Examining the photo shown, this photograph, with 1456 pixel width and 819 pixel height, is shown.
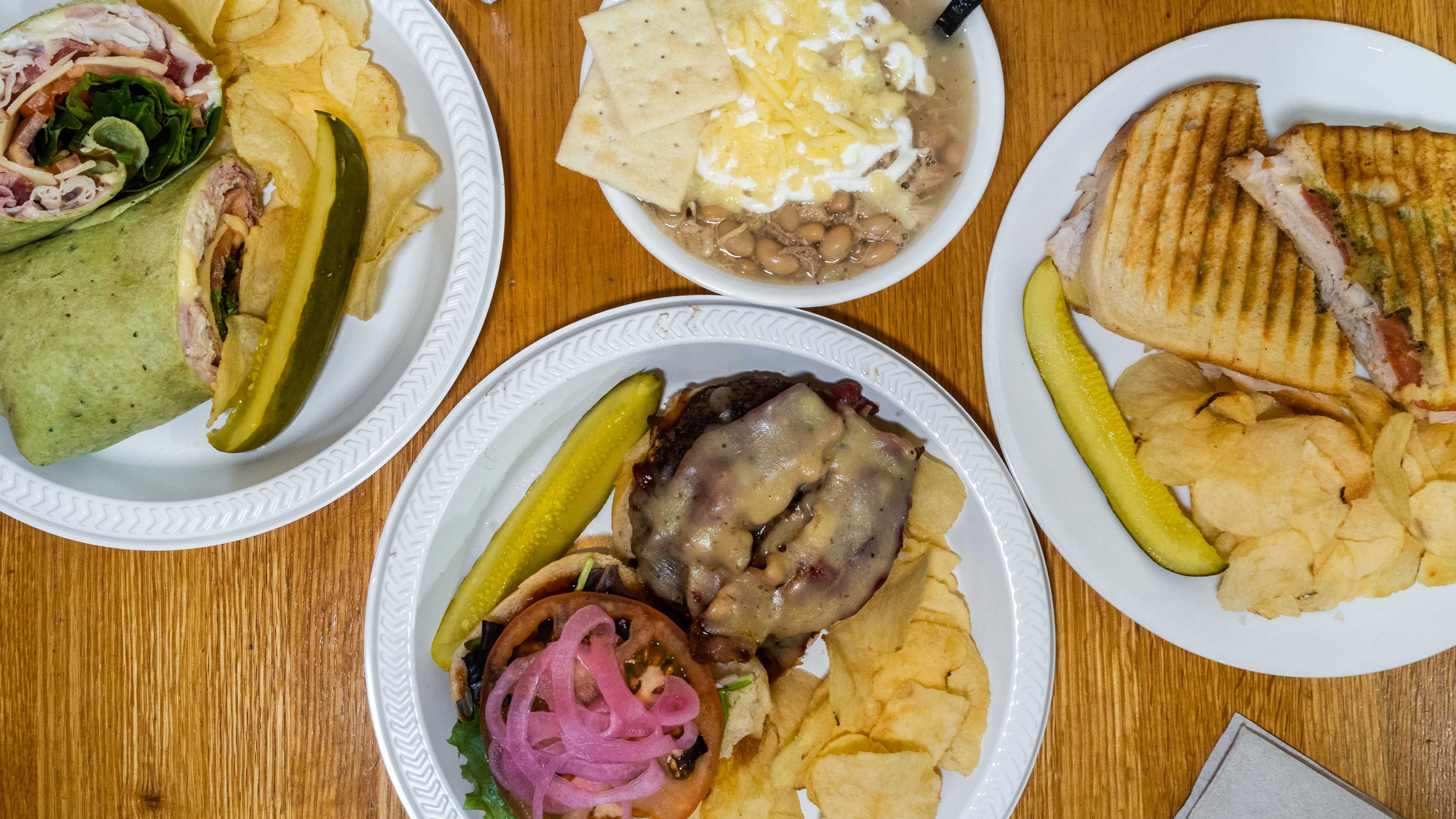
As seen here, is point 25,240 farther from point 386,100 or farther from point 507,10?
point 507,10

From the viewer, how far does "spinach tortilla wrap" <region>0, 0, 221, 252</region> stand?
138cm

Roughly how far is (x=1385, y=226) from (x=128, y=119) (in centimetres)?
247

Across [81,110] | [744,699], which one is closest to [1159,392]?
[744,699]

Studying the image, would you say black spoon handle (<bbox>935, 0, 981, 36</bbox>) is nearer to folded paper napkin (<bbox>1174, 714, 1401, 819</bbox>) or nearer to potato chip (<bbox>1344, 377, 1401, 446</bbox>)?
potato chip (<bbox>1344, 377, 1401, 446</bbox>)

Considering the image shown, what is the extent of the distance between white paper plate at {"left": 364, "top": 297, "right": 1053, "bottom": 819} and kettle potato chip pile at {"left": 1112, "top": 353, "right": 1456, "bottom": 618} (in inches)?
14.1

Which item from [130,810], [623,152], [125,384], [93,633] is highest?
[623,152]

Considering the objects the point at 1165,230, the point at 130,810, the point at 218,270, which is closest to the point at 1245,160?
the point at 1165,230

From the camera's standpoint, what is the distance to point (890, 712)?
5.00 feet

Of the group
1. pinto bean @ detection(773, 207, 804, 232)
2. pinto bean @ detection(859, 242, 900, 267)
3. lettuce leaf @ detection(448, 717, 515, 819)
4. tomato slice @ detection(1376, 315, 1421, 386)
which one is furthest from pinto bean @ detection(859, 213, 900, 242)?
lettuce leaf @ detection(448, 717, 515, 819)

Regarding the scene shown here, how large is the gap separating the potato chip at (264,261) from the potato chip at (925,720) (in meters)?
1.52

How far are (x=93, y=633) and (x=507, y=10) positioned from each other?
67.7 inches

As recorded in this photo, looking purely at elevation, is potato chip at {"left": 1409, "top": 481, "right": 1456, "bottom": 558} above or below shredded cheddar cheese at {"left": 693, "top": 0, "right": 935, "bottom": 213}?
below

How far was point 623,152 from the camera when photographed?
1.50 metres

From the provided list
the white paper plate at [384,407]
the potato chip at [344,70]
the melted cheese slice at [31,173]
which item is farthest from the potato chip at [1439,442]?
the melted cheese slice at [31,173]
